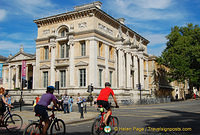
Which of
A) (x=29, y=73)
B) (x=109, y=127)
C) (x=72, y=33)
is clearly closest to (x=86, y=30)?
(x=72, y=33)

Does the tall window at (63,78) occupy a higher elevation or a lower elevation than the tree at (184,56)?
lower

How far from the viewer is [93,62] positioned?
103 feet

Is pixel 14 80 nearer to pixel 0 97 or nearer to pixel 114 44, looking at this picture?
pixel 114 44

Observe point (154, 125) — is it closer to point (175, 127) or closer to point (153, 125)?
point (153, 125)

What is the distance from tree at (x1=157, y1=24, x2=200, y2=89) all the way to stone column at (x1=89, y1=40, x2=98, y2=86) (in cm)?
2005

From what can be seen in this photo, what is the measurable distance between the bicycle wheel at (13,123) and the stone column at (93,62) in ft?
71.8

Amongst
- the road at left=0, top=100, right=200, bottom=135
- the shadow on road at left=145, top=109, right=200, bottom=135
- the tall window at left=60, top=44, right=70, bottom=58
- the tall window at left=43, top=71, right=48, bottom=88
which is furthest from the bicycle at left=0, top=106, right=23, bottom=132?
the tall window at left=43, top=71, right=48, bottom=88

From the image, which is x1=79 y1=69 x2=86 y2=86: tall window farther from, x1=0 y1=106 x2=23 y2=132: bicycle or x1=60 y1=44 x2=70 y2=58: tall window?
x1=0 y1=106 x2=23 y2=132: bicycle

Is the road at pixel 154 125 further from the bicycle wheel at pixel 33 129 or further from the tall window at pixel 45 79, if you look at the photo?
the tall window at pixel 45 79

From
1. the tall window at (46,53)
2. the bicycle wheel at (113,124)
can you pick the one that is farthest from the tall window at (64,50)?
the bicycle wheel at (113,124)

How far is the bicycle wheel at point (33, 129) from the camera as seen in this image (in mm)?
6427

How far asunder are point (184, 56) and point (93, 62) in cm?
2228

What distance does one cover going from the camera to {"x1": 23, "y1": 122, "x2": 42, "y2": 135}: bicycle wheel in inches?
253

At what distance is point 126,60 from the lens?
39562 millimetres
